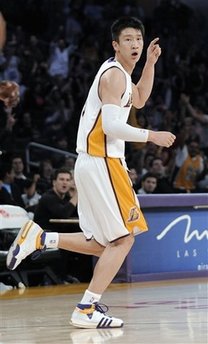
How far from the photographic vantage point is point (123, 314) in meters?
6.79

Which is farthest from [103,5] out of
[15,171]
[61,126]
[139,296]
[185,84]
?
Answer: [139,296]

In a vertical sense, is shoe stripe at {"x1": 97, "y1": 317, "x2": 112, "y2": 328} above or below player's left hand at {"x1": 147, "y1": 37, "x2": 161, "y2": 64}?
below

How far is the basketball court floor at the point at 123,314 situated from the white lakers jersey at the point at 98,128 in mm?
1161

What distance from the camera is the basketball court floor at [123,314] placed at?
546cm

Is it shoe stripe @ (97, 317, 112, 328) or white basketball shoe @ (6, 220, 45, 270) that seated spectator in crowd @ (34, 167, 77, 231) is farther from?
shoe stripe @ (97, 317, 112, 328)

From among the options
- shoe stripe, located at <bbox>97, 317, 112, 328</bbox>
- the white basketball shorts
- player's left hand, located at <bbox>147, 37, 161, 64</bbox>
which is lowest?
shoe stripe, located at <bbox>97, 317, 112, 328</bbox>

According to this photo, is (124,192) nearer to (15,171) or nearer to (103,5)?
(15,171)

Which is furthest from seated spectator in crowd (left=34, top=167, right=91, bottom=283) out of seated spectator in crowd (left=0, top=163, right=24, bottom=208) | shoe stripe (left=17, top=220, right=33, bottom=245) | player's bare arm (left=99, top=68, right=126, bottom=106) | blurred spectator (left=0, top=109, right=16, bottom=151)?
player's bare arm (left=99, top=68, right=126, bottom=106)

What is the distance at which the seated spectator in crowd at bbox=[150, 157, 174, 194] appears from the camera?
12.5 meters

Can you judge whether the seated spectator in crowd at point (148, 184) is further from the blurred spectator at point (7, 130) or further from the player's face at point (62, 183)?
the blurred spectator at point (7, 130)

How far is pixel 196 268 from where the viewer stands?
1049 centimetres

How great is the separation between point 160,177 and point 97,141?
22.0ft

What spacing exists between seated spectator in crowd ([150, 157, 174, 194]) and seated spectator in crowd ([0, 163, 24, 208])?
1.94 metres

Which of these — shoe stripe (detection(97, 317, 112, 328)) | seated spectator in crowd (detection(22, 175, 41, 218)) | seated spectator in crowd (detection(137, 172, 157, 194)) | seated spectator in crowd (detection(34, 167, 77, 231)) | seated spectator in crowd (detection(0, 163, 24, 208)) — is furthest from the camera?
seated spectator in crowd (detection(137, 172, 157, 194))
